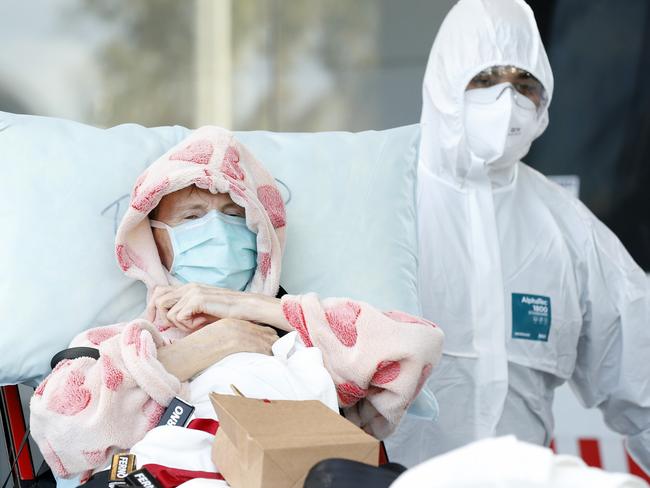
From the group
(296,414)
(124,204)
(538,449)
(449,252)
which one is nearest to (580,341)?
(449,252)

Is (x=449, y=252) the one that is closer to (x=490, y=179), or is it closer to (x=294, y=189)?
(x=490, y=179)

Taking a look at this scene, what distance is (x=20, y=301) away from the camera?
1914 millimetres

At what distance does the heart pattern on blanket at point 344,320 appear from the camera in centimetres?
174

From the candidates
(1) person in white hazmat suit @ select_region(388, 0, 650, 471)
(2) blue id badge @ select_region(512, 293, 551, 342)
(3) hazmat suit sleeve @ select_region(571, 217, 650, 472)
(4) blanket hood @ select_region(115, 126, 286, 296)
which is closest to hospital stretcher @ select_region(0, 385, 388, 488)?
(4) blanket hood @ select_region(115, 126, 286, 296)

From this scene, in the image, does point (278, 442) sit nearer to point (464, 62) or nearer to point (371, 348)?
point (371, 348)

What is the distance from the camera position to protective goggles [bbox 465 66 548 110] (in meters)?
2.74

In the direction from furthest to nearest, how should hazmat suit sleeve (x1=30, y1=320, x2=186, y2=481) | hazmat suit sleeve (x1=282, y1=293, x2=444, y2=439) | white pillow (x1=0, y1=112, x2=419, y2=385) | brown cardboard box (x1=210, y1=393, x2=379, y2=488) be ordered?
1. white pillow (x1=0, y1=112, x2=419, y2=385)
2. hazmat suit sleeve (x1=282, y1=293, x2=444, y2=439)
3. hazmat suit sleeve (x1=30, y1=320, x2=186, y2=481)
4. brown cardboard box (x1=210, y1=393, x2=379, y2=488)

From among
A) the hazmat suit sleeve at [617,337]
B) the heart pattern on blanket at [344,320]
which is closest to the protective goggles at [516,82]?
the hazmat suit sleeve at [617,337]

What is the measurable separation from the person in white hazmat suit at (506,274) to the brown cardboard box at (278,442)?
4.27 feet

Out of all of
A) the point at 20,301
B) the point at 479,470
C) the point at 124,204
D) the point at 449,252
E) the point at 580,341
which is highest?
the point at 479,470

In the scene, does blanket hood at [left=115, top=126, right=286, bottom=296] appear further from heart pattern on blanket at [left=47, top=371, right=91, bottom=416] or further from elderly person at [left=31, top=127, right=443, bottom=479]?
heart pattern on blanket at [left=47, top=371, right=91, bottom=416]

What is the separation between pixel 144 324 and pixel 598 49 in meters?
2.79

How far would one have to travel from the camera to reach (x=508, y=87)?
8.83 feet

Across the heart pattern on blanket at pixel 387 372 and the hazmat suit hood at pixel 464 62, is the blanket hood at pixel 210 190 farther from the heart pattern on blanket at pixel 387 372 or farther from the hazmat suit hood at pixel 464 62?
the hazmat suit hood at pixel 464 62
